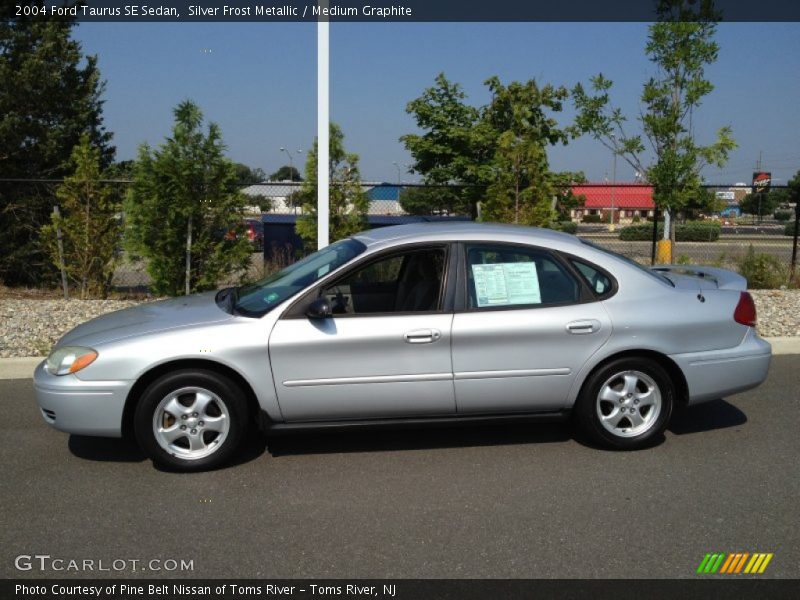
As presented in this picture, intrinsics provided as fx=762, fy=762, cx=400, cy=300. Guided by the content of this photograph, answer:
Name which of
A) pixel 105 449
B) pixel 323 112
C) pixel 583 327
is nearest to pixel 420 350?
pixel 583 327

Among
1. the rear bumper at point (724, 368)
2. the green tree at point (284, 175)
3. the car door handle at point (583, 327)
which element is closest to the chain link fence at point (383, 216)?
the car door handle at point (583, 327)

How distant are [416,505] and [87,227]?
26.6 ft

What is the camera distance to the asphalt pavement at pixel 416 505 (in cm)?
359

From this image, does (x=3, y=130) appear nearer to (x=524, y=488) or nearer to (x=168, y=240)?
(x=168, y=240)

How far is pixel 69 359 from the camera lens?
4.66 metres

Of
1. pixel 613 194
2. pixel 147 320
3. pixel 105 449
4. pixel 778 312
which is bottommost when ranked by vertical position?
pixel 105 449

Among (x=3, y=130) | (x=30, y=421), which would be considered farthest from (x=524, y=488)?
(x=3, y=130)

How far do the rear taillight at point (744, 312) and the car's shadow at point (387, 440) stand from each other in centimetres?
89

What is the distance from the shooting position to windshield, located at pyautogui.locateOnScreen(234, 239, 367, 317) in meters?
4.93

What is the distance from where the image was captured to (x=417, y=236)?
5.14m

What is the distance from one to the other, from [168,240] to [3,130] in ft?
19.8

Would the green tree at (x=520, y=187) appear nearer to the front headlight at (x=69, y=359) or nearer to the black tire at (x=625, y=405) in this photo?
the black tire at (x=625, y=405)

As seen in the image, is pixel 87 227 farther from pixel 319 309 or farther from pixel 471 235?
pixel 471 235

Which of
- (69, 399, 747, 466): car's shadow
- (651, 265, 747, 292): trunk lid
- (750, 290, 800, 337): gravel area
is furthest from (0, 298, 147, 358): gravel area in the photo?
(750, 290, 800, 337): gravel area
